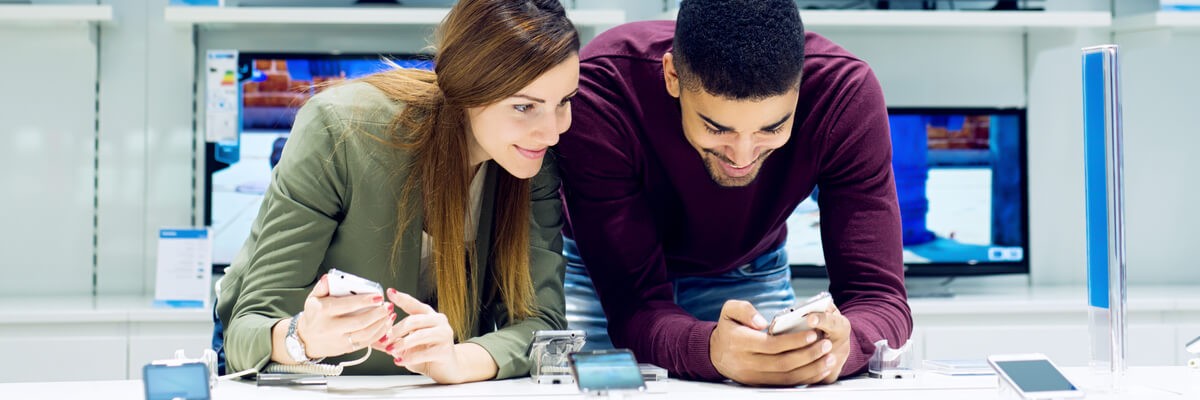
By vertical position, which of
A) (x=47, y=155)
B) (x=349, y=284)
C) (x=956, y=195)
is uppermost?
(x=47, y=155)

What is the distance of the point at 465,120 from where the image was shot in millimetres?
1592

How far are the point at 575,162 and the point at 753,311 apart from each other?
395 mm

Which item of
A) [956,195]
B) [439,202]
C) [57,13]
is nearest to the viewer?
[439,202]

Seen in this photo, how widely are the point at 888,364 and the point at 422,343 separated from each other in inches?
23.9

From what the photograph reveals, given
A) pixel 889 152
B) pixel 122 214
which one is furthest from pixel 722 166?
pixel 122 214

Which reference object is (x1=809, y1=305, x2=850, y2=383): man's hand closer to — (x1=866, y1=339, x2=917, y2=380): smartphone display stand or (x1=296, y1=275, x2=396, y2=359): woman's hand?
(x1=866, y1=339, x2=917, y2=380): smartphone display stand

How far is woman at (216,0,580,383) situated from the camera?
1457mm

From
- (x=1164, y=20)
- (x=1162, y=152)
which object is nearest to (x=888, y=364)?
(x=1164, y=20)

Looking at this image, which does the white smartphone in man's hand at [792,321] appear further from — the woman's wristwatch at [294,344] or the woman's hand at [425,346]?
the woman's wristwatch at [294,344]

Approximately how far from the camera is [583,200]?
1655 mm

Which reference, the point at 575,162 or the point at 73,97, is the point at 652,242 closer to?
the point at 575,162

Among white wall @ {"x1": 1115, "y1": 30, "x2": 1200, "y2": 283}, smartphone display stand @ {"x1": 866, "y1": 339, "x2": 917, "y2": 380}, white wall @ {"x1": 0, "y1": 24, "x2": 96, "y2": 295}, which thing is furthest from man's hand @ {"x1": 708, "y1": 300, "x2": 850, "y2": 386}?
white wall @ {"x1": 1115, "y1": 30, "x2": 1200, "y2": 283}

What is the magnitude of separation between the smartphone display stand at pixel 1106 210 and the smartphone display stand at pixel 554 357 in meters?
0.61

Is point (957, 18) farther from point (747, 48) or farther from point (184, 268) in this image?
point (184, 268)
